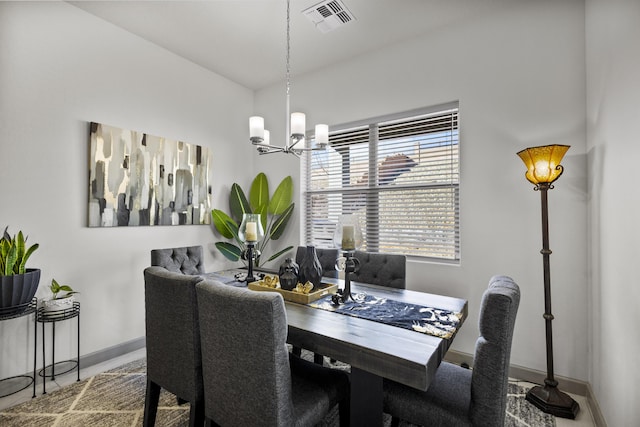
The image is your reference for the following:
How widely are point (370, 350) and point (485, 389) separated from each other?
480 millimetres

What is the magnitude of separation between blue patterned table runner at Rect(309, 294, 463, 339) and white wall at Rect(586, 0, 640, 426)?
84 centimetres

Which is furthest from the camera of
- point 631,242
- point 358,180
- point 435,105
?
point 358,180

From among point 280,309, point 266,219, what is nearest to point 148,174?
point 266,219

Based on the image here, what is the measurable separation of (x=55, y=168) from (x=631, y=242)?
3873mm

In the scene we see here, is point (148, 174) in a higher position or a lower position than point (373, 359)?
higher

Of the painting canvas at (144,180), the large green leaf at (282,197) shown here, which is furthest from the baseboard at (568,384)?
the painting canvas at (144,180)

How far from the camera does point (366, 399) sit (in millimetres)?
1271

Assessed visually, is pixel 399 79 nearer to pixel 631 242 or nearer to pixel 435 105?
pixel 435 105

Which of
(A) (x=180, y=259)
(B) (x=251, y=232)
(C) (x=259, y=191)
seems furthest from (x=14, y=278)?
(C) (x=259, y=191)

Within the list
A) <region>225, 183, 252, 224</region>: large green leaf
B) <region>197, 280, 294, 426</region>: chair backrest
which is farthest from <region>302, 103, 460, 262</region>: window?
<region>197, 280, 294, 426</region>: chair backrest

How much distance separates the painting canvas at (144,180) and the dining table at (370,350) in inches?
87.9

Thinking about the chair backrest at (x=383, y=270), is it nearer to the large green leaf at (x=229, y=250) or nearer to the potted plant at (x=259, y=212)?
the potted plant at (x=259, y=212)

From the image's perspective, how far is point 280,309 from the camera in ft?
3.79

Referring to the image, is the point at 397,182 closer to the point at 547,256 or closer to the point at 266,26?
the point at 547,256
